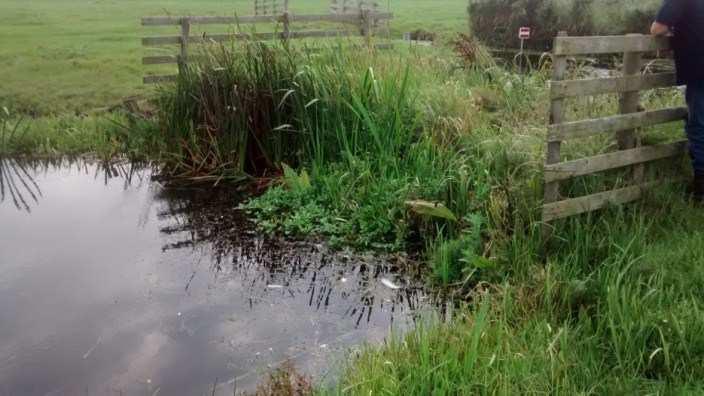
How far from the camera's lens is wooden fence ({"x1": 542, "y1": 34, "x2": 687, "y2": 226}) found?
477cm

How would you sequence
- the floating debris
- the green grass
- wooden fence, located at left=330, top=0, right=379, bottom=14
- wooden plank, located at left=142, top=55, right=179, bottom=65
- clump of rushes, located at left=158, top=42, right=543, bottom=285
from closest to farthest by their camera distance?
the green grass < the floating debris < clump of rushes, located at left=158, top=42, right=543, bottom=285 < wooden plank, located at left=142, top=55, right=179, bottom=65 < wooden fence, located at left=330, top=0, right=379, bottom=14

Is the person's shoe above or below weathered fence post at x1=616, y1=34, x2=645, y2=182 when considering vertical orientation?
below

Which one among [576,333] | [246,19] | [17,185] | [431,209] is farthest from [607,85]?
[246,19]

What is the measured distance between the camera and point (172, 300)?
5129 millimetres

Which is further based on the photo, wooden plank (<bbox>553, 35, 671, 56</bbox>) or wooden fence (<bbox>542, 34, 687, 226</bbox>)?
wooden fence (<bbox>542, 34, 687, 226</bbox>)

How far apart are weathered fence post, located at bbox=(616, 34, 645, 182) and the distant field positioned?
17.6ft

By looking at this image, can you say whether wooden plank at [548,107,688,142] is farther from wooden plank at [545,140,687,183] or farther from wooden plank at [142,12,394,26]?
wooden plank at [142,12,394,26]

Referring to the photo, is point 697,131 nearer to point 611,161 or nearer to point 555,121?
point 611,161

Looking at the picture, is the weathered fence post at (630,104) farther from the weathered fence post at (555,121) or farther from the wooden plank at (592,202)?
the weathered fence post at (555,121)

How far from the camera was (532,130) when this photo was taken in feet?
20.9

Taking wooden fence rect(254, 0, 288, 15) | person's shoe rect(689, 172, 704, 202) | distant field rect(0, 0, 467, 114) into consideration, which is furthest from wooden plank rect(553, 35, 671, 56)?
wooden fence rect(254, 0, 288, 15)

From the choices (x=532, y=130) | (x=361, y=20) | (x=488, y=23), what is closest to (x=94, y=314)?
(x=532, y=130)

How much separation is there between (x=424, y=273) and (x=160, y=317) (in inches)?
80.1

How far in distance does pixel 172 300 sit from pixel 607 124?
139 inches
